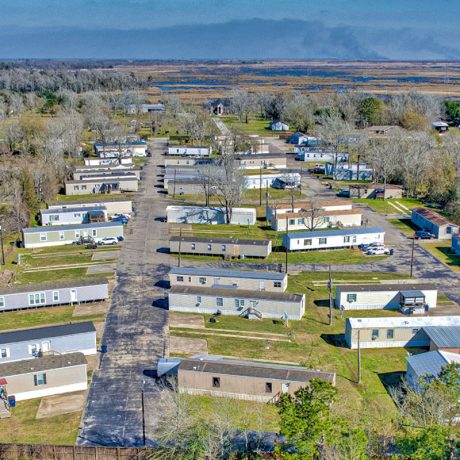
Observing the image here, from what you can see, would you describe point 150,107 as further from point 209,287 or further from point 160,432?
point 160,432

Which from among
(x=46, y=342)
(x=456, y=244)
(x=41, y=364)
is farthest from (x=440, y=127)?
(x=41, y=364)

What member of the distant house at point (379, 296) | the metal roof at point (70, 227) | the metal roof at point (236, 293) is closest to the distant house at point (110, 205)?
→ the metal roof at point (70, 227)

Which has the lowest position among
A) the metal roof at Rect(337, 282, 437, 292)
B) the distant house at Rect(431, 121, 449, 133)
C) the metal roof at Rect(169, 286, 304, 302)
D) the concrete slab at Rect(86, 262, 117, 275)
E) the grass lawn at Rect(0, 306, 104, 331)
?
the grass lawn at Rect(0, 306, 104, 331)

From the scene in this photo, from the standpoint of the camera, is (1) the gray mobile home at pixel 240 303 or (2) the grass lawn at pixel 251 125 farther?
(2) the grass lawn at pixel 251 125

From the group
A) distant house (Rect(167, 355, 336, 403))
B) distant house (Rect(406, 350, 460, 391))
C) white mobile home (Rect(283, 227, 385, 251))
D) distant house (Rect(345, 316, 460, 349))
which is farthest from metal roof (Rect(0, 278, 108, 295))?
distant house (Rect(406, 350, 460, 391))

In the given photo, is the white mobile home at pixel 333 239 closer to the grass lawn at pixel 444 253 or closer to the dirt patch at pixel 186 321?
the grass lawn at pixel 444 253

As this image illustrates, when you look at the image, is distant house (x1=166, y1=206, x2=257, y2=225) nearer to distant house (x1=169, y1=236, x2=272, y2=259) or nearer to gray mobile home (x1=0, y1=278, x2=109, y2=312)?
distant house (x1=169, y1=236, x2=272, y2=259)

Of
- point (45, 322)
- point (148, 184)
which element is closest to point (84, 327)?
point (45, 322)
